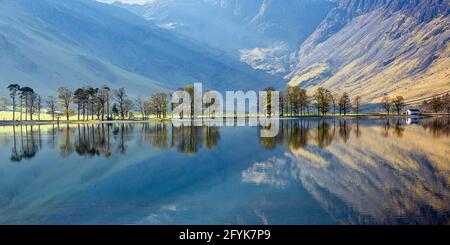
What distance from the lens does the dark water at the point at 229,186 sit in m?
23.3

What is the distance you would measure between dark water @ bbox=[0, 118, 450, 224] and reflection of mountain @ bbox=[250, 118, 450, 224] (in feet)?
0.22

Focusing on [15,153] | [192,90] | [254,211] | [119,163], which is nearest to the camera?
[254,211]

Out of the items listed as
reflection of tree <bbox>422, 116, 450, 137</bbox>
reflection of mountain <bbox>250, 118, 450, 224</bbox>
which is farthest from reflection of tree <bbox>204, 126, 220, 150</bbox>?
reflection of tree <bbox>422, 116, 450, 137</bbox>

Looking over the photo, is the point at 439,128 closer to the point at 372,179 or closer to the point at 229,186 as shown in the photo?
the point at 372,179

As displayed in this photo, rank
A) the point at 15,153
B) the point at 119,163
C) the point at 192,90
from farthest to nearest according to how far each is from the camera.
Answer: the point at 192,90 → the point at 15,153 → the point at 119,163

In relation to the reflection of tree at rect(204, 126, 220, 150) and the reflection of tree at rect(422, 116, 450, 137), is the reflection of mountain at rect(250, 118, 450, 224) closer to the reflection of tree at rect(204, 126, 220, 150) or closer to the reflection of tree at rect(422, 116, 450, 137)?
the reflection of tree at rect(204, 126, 220, 150)

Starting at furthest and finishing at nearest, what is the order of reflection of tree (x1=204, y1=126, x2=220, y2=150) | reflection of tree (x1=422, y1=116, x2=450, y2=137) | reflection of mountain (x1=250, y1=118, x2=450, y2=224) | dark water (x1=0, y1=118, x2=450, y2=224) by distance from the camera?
reflection of tree (x1=422, y1=116, x2=450, y2=137), reflection of tree (x1=204, y1=126, x2=220, y2=150), dark water (x1=0, y1=118, x2=450, y2=224), reflection of mountain (x1=250, y1=118, x2=450, y2=224)

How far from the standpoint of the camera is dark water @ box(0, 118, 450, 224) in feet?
76.5

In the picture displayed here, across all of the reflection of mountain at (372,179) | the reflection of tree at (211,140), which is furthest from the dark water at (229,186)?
the reflection of tree at (211,140)

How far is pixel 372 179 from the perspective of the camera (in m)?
32.6

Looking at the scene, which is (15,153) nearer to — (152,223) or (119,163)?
(119,163)

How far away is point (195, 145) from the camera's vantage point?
197 ft
